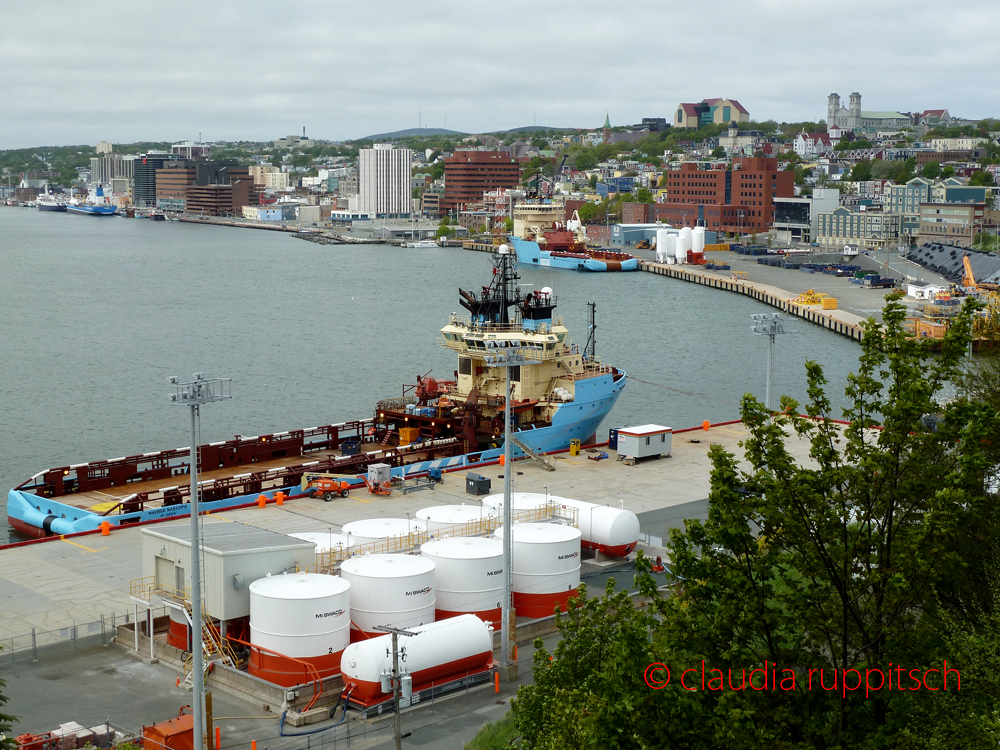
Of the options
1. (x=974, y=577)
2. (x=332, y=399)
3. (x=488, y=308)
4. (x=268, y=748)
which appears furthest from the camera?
(x=332, y=399)

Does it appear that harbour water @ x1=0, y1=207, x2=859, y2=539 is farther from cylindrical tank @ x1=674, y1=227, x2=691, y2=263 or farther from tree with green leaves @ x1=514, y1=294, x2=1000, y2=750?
tree with green leaves @ x1=514, y1=294, x2=1000, y2=750

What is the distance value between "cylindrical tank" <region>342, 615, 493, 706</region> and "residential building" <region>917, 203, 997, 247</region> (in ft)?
427

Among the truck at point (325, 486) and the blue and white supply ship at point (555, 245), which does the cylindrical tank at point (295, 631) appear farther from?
the blue and white supply ship at point (555, 245)

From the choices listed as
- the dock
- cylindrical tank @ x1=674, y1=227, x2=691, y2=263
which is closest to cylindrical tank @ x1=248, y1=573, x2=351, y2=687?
the dock

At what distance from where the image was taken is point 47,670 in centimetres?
2059

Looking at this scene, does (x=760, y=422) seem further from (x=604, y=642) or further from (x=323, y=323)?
(x=323, y=323)

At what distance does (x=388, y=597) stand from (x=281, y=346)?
57.6m

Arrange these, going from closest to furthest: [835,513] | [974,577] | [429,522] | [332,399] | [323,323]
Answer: [835,513], [974,577], [429,522], [332,399], [323,323]

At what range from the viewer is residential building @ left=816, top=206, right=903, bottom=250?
486ft

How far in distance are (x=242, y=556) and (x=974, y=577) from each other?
474 inches

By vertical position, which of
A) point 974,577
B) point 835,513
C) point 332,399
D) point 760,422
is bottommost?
point 332,399

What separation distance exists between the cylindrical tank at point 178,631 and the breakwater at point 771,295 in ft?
160

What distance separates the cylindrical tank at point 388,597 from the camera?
21281mm

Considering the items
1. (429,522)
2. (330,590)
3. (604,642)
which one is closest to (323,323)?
(429,522)
